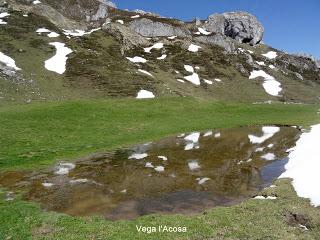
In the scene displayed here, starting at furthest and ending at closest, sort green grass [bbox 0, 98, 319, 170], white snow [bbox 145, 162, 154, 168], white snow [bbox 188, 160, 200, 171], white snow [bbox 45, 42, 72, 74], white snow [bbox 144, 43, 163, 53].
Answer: white snow [bbox 144, 43, 163, 53] < white snow [bbox 45, 42, 72, 74] < green grass [bbox 0, 98, 319, 170] < white snow [bbox 145, 162, 154, 168] < white snow [bbox 188, 160, 200, 171]

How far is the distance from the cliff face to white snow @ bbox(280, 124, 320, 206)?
157ft

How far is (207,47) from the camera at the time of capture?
495ft

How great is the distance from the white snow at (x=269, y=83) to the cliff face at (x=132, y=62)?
1.13ft

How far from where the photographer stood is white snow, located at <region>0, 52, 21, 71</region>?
287 ft

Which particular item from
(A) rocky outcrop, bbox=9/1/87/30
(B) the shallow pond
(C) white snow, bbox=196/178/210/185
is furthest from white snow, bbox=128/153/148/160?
(A) rocky outcrop, bbox=9/1/87/30

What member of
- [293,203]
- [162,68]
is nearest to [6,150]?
[293,203]

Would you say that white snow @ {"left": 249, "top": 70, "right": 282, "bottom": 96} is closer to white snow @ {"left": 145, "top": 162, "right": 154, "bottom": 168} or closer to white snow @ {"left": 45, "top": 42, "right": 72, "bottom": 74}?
white snow @ {"left": 45, "top": 42, "right": 72, "bottom": 74}

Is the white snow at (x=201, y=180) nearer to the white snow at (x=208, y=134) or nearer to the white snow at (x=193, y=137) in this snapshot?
the white snow at (x=193, y=137)

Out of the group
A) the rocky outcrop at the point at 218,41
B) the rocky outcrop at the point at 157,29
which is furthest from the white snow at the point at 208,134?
the rocky outcrop at the point at 157,29

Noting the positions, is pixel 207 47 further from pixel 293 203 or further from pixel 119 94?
pixel 293 203

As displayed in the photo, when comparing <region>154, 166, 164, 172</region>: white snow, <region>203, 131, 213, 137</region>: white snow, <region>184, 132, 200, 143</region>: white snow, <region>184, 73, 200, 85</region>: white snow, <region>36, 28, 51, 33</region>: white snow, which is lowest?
<region>154, 166, 164, 172</region>: white snow

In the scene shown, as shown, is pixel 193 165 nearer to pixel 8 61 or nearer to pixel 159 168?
pixel 159 168

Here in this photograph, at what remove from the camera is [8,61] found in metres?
89.9

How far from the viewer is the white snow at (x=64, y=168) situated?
33.1m
